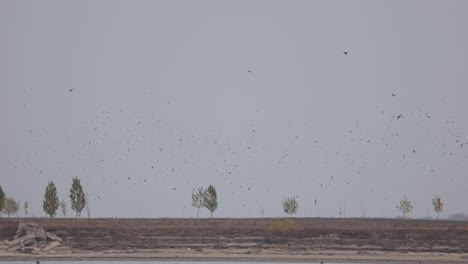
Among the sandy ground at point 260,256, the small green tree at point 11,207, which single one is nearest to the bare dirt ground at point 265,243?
the sandy ground at point 260,256

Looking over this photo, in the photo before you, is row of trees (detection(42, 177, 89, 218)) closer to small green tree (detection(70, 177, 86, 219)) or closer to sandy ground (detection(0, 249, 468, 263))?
small green tree (detection(70, 177, 86, 219))

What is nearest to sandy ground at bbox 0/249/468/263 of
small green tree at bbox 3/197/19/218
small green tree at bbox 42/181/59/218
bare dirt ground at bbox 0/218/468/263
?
bare dirt ground at bbox 0/218/468/263

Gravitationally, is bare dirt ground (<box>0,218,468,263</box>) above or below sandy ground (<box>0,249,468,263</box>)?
above

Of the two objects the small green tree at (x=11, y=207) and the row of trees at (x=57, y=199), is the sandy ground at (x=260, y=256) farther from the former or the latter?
the small green tree at (x=11, y=207)

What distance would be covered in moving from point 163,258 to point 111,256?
4.46 meters

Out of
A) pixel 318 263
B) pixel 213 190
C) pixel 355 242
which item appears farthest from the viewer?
pixel 213 190

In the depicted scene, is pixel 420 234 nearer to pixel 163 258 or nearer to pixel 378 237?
pixel 378 237

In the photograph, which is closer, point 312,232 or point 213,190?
point 312,232

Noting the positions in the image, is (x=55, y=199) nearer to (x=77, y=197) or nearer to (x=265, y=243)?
(x=77, y=197)

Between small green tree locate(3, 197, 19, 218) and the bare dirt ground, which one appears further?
small green tree locate(3, 197, 19, 218)

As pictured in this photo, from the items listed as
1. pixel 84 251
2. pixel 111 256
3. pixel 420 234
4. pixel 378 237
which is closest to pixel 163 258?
pixel 111 256

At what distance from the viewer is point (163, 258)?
5128 centimetres

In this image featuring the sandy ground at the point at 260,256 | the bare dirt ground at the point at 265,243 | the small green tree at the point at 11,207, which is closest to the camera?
the sandy ground at the point at 260,256

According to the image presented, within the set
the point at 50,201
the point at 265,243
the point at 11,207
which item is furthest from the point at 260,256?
the point at 11,207
